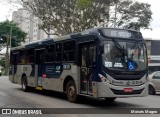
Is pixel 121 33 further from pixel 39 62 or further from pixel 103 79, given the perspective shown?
pixel 39 62

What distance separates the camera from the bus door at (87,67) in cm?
1327

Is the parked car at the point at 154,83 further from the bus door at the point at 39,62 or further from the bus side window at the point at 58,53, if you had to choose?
the bus side window at the point at 58,53

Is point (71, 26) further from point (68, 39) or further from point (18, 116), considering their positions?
point (18, 116)

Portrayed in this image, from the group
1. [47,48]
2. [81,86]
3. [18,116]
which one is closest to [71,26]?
[47,48]

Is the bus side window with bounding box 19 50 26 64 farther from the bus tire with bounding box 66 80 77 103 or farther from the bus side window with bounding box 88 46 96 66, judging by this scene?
the bus side window with bounding box 88 46 96 66

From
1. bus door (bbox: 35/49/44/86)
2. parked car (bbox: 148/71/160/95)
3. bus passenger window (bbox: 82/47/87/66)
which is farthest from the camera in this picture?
parked car (bbox: 148/71/160/95)

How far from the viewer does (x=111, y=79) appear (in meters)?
12.7

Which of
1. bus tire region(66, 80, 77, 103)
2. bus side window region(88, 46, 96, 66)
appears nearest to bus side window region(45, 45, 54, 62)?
bus tire region(66, 80, 77, 103)

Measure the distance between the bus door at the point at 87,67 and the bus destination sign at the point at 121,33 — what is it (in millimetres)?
747

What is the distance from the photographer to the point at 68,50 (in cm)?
1497

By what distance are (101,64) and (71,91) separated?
100 inches

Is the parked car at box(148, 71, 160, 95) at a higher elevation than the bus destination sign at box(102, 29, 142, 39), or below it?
below

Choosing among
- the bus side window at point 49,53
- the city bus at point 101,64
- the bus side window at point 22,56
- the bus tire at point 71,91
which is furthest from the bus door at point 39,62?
the bus tire at point 71,91

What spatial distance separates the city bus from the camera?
12.7 m
